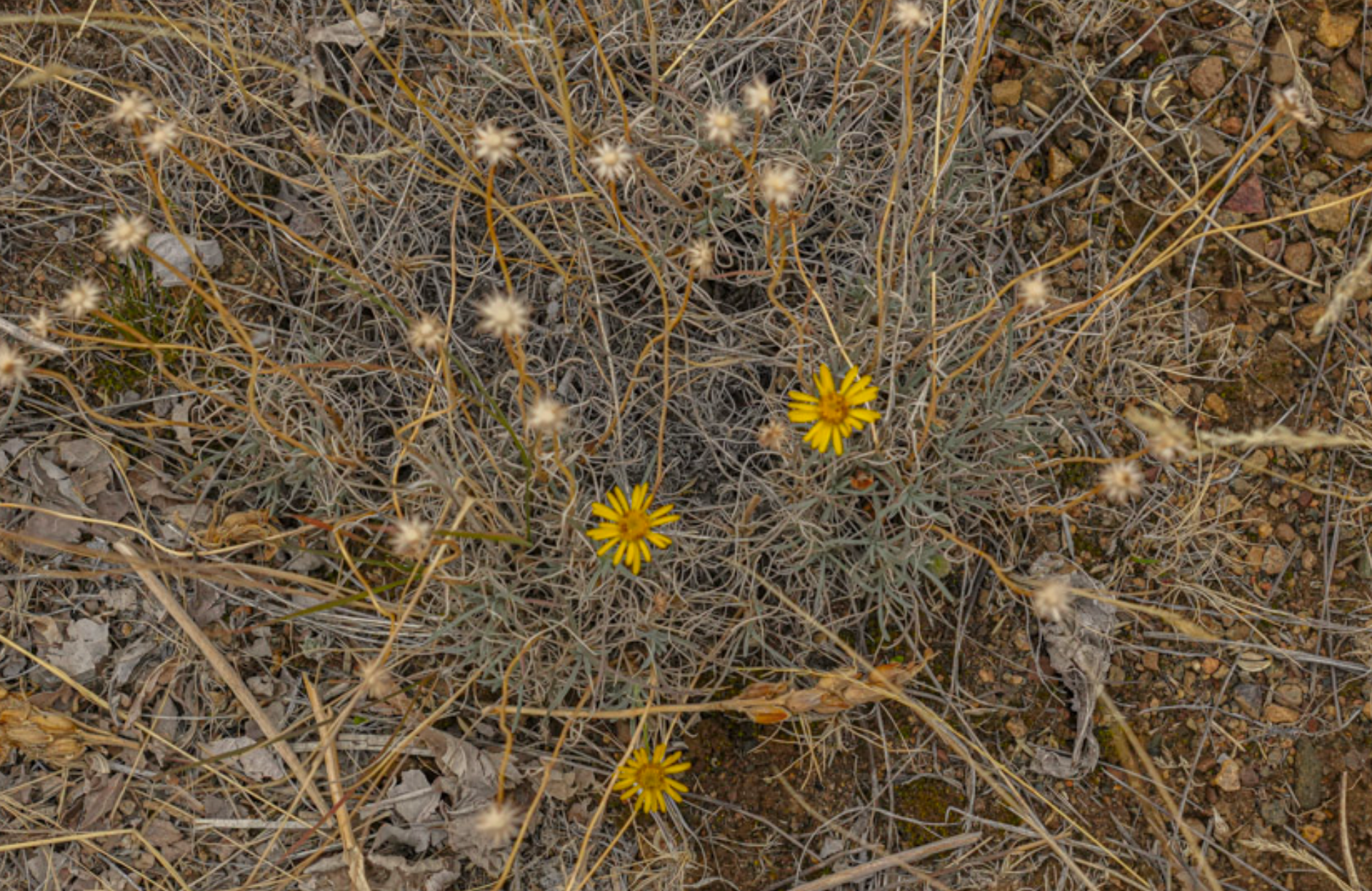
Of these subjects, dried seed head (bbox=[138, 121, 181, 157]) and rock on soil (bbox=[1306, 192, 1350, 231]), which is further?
rock on soil (bbox=[1306, 192, 1350, 231])

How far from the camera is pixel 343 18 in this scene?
2.99m

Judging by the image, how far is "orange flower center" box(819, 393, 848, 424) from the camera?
2387 millimetres

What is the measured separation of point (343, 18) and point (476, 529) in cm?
169

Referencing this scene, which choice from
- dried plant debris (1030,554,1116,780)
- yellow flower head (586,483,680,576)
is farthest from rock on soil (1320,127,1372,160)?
yellow flower head (586,483,680,576)

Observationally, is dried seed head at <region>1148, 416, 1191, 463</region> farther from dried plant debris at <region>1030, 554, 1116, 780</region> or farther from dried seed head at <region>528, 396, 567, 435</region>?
dried seed head at <region>528, 396, 567, 435</region>

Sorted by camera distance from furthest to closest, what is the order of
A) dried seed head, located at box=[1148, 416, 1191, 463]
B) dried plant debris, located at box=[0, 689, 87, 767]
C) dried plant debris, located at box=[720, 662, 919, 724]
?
dried plant debris, located at box=[0, 689, 87, 767], dried plant debris, located at box=[720, 662, 919, 724], dried seed head, located at box=[1148, 416, 1191, 463]

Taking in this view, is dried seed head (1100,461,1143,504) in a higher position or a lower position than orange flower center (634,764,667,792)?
higher

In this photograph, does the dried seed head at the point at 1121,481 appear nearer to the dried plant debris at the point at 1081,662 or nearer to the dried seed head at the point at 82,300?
the dried plant debris at the point at 1081,662

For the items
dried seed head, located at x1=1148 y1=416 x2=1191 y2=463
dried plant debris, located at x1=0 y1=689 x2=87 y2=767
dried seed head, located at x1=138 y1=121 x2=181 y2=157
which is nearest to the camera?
dried seed head, located at x1=1148 y1=416 x2=1191 y2=463

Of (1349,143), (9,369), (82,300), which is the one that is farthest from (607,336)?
(1349,143)

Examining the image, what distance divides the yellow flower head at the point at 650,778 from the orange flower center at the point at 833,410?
37.6 inches

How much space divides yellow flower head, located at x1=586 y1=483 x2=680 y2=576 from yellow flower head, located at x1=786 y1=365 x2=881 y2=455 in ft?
1.32

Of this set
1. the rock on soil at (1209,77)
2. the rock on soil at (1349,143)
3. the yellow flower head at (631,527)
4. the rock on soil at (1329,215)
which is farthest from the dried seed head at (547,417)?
the rock on soil at (1349,143)

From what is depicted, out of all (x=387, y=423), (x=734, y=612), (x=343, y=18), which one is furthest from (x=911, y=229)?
(x=343, y=18)
